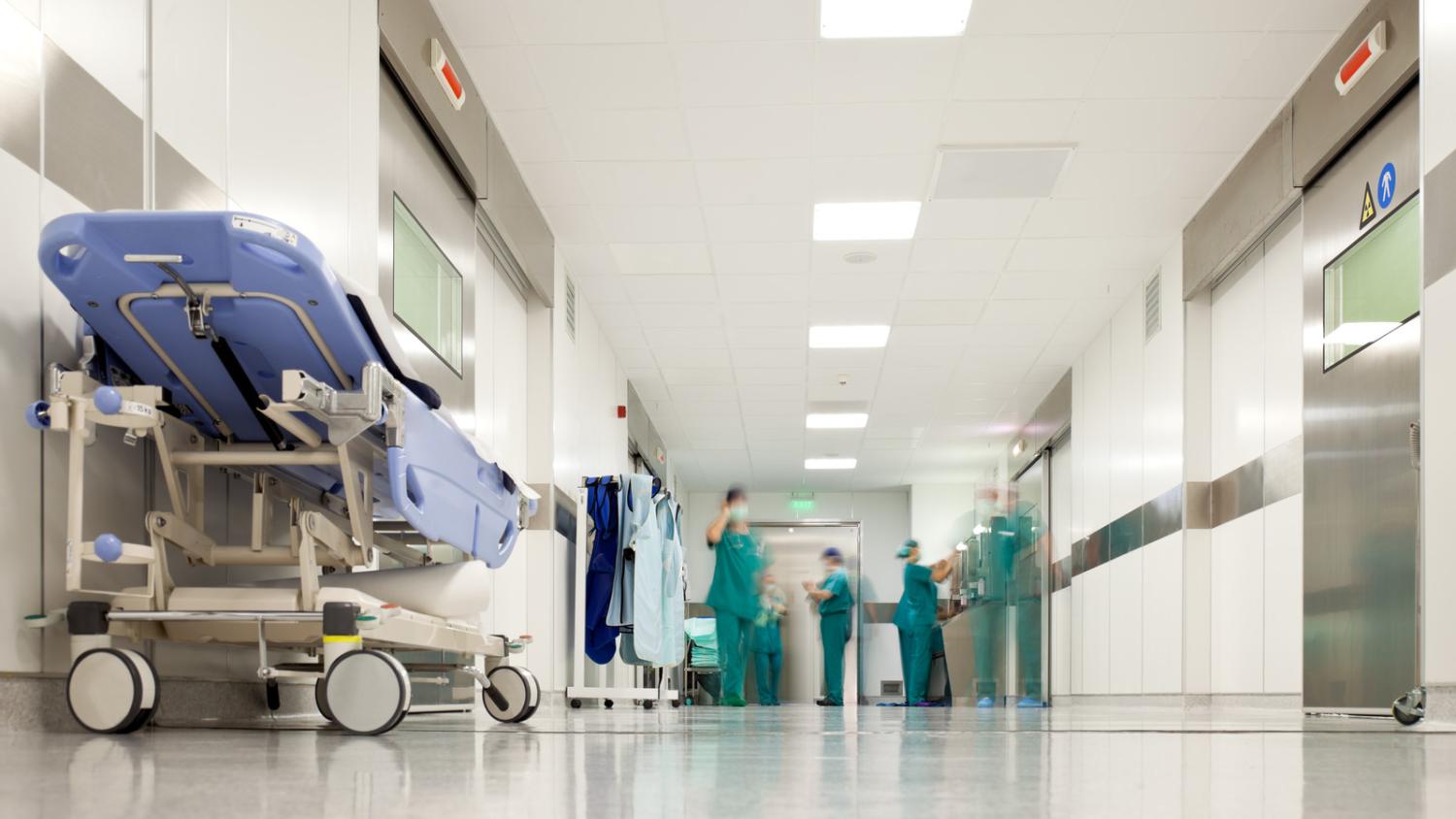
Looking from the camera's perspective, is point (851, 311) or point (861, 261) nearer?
point (861, 261)

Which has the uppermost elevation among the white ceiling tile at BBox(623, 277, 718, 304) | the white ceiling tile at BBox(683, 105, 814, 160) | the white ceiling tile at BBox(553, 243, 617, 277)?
the white ceiling tile at BBox(683, 105, 814, 160)

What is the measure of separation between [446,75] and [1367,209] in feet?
11.9

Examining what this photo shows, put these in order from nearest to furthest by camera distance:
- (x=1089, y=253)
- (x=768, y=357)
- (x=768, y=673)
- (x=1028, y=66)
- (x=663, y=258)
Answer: (x=1028, y=66) → (x=1089, y=253) → (x=663, y=258) → (x=768, y=357) → (x=768, y=673)

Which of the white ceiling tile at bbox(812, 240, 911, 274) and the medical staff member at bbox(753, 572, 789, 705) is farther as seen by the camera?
the medical staff member at bbox(753, 572, 789, 705)

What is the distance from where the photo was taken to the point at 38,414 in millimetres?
2373

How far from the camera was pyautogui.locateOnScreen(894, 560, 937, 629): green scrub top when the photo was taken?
11484mm

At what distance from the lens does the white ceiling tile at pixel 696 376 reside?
36.2 feet

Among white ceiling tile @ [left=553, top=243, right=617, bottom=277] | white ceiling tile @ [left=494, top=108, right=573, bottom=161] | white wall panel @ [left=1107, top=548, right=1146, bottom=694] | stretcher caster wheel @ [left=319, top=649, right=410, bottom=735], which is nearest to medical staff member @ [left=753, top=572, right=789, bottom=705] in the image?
white wall panel @ [left=1107, top=548, right=1146, bottom=694]

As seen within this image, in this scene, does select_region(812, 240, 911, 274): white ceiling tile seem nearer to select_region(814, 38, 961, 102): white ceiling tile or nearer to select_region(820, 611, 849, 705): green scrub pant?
select_region(814, 38, 961, 102): white ceiling tile

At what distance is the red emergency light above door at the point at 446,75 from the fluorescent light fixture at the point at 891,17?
144 cm

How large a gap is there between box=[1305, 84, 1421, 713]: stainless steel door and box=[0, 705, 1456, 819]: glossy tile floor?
2.67 meters

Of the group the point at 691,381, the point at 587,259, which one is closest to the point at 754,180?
the point at 587,259

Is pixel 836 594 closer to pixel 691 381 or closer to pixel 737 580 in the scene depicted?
pixel 691 381

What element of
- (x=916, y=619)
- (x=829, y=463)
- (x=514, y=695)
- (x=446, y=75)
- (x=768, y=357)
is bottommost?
(x=916, y=619)
